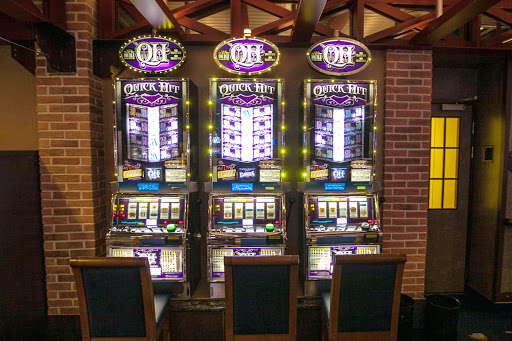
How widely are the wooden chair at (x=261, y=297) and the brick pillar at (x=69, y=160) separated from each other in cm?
212

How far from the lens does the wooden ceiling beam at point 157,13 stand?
284 cm

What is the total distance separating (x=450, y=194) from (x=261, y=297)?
3758 millimetres

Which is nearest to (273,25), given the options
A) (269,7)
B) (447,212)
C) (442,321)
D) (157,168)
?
(269,7)

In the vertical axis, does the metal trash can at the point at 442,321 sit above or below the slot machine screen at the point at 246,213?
below

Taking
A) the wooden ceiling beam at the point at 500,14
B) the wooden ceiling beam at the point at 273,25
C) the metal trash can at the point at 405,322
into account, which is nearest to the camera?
the metal trash can at the point at 405,322

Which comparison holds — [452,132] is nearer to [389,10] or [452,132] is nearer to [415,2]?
[415,2]

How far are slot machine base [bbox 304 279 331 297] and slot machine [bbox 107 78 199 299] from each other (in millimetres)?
1189

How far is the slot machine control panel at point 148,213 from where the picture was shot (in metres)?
3.17

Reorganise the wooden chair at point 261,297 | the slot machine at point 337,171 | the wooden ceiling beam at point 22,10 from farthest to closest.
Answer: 1. the slot machine at point 337,171
2. the wooden ceiling beam at point 22,10
3. the wooden chair at point 261,297

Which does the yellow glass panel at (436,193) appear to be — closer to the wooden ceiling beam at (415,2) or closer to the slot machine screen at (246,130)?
the wooden ceiling beam at (415,2)

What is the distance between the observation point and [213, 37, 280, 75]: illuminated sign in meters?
3.19

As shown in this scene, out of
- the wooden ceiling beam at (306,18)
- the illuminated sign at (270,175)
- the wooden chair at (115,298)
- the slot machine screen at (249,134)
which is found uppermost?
the wooden ceiling beam at (306,18)

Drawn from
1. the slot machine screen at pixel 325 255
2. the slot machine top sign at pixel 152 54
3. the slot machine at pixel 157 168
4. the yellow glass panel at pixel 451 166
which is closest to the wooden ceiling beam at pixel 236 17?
the slot machine top sign at pixel 152 54

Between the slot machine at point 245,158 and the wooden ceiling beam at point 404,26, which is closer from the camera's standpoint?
the slot machine at point 245,158
